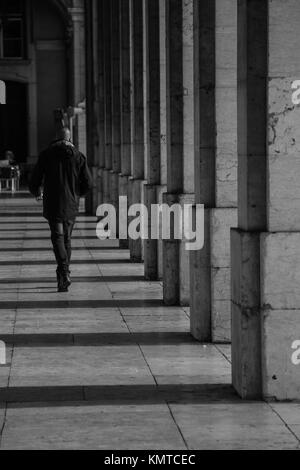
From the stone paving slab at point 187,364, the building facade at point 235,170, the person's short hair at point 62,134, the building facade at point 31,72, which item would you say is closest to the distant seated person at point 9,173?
the building facade at point 31,72

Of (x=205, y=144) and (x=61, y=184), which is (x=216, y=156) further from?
(x=61, y=184)

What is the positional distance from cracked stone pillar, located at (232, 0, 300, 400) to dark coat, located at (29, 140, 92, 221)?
623cm

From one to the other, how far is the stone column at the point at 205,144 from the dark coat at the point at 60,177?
3.70 metres

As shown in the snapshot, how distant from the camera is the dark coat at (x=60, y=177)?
14.6 m

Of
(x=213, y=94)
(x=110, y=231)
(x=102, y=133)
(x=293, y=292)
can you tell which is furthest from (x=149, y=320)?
Result: (x=102, y=133)

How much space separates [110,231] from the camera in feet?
80.0

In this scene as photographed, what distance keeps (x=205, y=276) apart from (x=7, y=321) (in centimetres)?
221

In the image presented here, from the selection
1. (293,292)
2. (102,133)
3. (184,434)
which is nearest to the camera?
(184,434)

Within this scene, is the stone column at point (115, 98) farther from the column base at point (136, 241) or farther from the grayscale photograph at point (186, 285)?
the grayscale photograph at point (186, 285)

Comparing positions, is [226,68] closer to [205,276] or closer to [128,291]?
[205,276]

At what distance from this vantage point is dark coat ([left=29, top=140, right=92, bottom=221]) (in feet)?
48.0

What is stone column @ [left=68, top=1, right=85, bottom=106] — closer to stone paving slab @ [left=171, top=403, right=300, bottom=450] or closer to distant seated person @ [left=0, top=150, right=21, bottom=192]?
distant seated person @ [left=0, top=150, right=21, bottom=192]

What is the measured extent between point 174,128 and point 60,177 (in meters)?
1.82

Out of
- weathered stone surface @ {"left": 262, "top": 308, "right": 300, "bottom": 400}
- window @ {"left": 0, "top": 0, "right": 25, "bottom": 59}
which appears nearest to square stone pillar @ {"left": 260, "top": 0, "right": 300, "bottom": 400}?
weathered stone surface @ {"left": 262, "top": 308, "right": 300, "bottom": 400}
